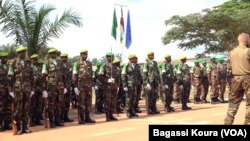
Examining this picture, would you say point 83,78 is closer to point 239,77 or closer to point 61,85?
point 61,85

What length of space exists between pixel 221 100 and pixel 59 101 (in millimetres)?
8971

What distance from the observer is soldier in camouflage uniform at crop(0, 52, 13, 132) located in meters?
12.1

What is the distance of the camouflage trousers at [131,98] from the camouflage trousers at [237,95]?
5.04 m

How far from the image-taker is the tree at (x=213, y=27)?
36.8m

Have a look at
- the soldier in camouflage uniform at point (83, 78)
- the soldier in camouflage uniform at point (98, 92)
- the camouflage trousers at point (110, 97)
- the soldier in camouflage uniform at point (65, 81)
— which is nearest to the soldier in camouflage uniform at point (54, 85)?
the soldier in camouflage uniform at point (65, 81)

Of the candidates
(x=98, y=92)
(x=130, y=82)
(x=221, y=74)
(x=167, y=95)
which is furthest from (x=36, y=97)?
(x=221, y=74)

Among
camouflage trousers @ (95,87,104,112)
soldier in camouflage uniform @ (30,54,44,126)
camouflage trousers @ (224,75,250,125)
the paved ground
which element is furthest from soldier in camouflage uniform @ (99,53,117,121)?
camouflage trousers @ (224,75,250,125)

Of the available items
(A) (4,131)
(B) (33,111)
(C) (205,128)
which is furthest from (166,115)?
(C) (205,128)

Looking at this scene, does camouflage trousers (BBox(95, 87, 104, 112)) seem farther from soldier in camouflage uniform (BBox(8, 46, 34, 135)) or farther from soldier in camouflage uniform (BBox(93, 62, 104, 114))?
soldier in camouflage uniform (BBox(8, 46, 34, 135))

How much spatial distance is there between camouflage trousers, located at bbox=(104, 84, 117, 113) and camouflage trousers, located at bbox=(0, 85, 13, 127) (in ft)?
8.89

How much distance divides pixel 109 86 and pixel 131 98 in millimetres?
986

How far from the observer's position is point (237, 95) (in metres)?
9.27

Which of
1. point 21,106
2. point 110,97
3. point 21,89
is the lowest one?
point 21,106
